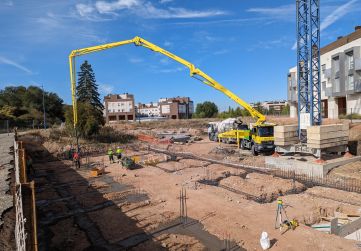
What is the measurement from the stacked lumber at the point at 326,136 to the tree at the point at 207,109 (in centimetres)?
7840

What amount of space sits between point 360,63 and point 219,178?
25.5 meters

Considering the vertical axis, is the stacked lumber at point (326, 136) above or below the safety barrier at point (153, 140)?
above

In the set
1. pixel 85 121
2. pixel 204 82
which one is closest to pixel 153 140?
pixel 85 121

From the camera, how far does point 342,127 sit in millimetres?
18500

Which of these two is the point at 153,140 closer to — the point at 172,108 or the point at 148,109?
the point at 172,108

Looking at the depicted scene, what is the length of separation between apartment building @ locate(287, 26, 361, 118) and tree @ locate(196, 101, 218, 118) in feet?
182

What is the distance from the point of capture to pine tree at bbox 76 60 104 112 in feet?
212

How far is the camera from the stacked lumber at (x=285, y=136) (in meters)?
20.2

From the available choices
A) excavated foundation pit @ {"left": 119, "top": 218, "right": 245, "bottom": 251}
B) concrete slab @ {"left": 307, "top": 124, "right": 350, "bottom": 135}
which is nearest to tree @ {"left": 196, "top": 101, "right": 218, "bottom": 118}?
concrete slab @ {"left": 307, "top": 124, "right": 350, "bottom": 135}

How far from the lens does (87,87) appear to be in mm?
65688

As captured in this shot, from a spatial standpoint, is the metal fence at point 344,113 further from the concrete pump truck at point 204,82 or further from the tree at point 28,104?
the tree at point 28,104

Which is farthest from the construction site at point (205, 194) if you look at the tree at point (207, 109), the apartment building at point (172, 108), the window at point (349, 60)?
Result: the apartment building at point (172, 108)

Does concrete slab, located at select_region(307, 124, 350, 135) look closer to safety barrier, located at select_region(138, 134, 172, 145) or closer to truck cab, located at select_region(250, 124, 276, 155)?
truck cab, located at select_region(250, 124, 276, 155)

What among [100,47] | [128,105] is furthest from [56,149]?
[128,105]
